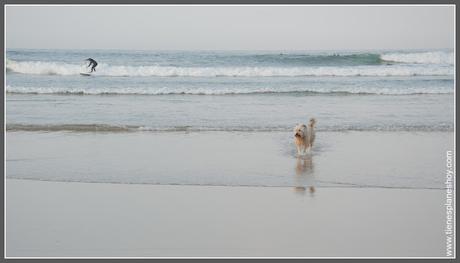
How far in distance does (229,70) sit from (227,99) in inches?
330

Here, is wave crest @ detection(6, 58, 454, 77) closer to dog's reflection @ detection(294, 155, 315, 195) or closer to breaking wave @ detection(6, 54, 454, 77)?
breaking wave @ detection(6, 54, 454, 77)

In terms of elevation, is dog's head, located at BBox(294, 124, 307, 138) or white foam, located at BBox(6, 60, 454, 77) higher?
white foam, located at BBox(6, 60, 454, 77)

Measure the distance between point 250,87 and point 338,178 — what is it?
11813mm

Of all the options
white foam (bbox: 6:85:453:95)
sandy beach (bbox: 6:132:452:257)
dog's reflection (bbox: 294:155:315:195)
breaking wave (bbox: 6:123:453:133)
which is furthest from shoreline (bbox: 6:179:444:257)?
white foam (bbox: 6:85:453:95)

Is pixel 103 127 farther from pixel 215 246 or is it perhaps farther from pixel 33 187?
pixel 215 246

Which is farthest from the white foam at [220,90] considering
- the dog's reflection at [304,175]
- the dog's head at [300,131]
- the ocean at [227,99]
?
the dog's reflection at [304,175]

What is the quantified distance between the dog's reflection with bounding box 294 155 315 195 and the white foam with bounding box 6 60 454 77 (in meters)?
15.3

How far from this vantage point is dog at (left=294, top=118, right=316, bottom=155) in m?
9.06

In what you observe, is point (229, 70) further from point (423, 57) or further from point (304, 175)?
point (304, 175)

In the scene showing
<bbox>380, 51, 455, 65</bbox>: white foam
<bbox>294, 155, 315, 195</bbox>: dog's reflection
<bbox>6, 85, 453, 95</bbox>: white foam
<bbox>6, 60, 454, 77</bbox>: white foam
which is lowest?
<bbox>294, 155, 315, 195</bbox>: dog's reflection

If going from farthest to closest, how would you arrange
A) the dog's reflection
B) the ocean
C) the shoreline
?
the ocean
the dog's reflection
the shoreline

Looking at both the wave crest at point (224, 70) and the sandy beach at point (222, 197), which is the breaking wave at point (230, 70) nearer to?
the wave crest at point (224, 70)

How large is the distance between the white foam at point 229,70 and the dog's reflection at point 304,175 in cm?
1531

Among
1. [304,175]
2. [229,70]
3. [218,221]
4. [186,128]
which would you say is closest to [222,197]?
[218,221]
